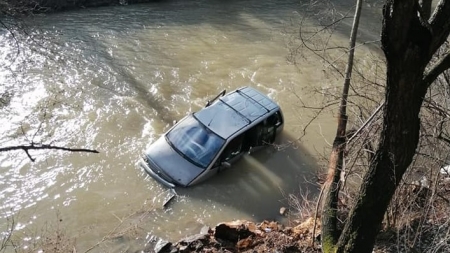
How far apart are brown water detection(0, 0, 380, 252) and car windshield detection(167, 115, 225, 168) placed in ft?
2.12

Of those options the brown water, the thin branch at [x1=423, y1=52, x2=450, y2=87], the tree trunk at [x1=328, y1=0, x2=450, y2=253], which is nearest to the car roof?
the brown water

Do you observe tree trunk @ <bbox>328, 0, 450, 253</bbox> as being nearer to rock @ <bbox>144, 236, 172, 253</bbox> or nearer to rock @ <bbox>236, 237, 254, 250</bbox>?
rock @ <bbox>236, 237, 254, 250</bbox>

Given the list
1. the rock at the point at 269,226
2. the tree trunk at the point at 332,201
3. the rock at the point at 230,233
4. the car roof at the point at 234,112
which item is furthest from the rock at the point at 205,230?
the tree trunk at the point at 332,201

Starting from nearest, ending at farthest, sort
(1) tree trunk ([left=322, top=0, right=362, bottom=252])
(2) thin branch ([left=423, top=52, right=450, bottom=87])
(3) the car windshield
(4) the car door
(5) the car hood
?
(2) thin branch ([left=423, top=52, right=450, bottom=87])
(1) tree trunk ([left=322, top=0, right=362, bottom=252])
(5) the car hood
(3) the car windshield
(4) the car door

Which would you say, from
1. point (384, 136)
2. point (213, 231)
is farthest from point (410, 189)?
point (213, 231)

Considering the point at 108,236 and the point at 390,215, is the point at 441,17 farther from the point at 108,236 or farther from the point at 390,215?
the point at 108,236

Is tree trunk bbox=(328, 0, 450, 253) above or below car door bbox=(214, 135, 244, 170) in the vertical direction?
above

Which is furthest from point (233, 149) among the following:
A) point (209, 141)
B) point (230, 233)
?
point (230, 233)

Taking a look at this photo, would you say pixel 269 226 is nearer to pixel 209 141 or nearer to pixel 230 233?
pixel 230 233

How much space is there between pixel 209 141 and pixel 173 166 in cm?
90

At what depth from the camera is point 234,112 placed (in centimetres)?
1098

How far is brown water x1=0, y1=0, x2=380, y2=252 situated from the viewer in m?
10.2

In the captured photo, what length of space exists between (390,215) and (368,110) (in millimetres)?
1925

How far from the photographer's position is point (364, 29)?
62.0 feet
